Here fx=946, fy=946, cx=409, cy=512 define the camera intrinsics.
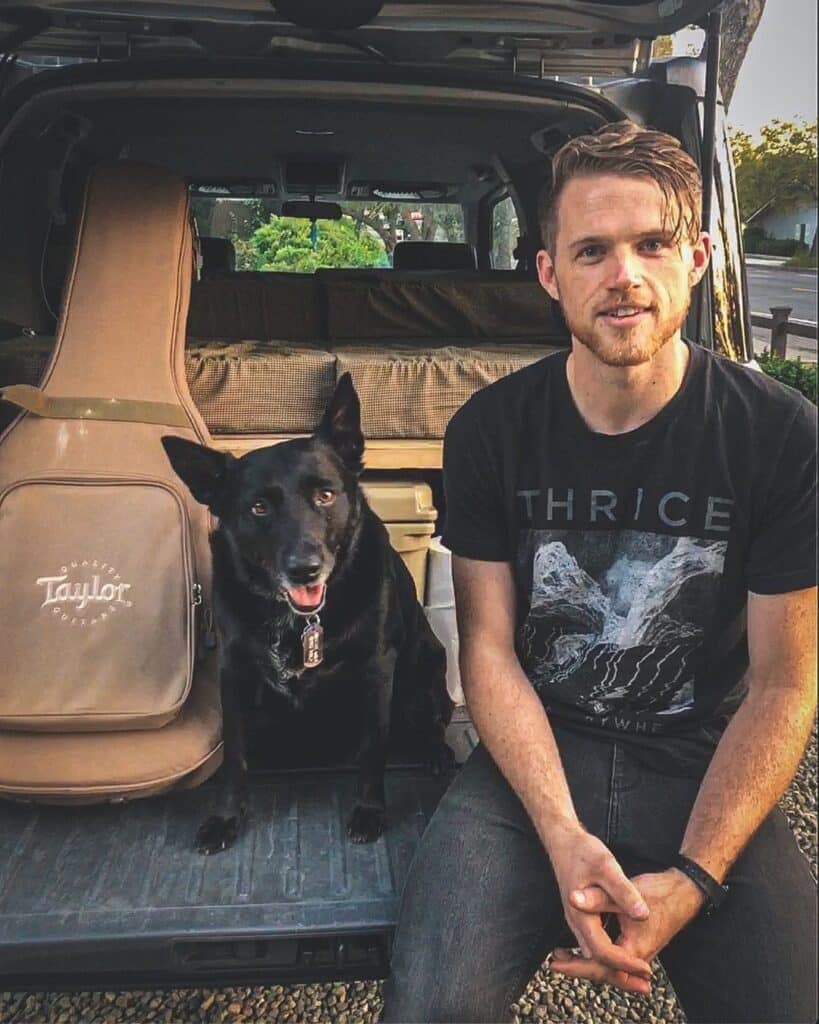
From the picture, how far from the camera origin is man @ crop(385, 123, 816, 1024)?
5.11ft

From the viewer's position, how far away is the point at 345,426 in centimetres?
221

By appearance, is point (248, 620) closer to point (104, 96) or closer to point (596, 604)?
point (596, 604)

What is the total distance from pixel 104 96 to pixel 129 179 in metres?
0.26

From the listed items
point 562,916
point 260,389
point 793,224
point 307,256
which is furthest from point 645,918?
point 307,256

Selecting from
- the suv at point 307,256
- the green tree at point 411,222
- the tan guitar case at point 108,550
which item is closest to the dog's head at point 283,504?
the tan guitar case at point 108,550

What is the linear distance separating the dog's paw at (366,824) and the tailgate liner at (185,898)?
20mm

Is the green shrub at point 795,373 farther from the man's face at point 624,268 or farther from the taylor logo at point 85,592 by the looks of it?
the taylor logo at point 85,592

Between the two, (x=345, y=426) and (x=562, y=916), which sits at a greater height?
(x=345, y=426)

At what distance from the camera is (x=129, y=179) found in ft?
8.34

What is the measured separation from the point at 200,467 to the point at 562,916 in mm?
1170

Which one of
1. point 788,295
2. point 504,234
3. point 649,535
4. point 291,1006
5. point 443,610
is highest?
point 504,234

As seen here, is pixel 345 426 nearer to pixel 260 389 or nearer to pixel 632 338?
pixel 260 389

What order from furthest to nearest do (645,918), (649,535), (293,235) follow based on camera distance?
(293,235) < (649,535) < (645,918)

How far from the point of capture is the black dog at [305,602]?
2.02 m
